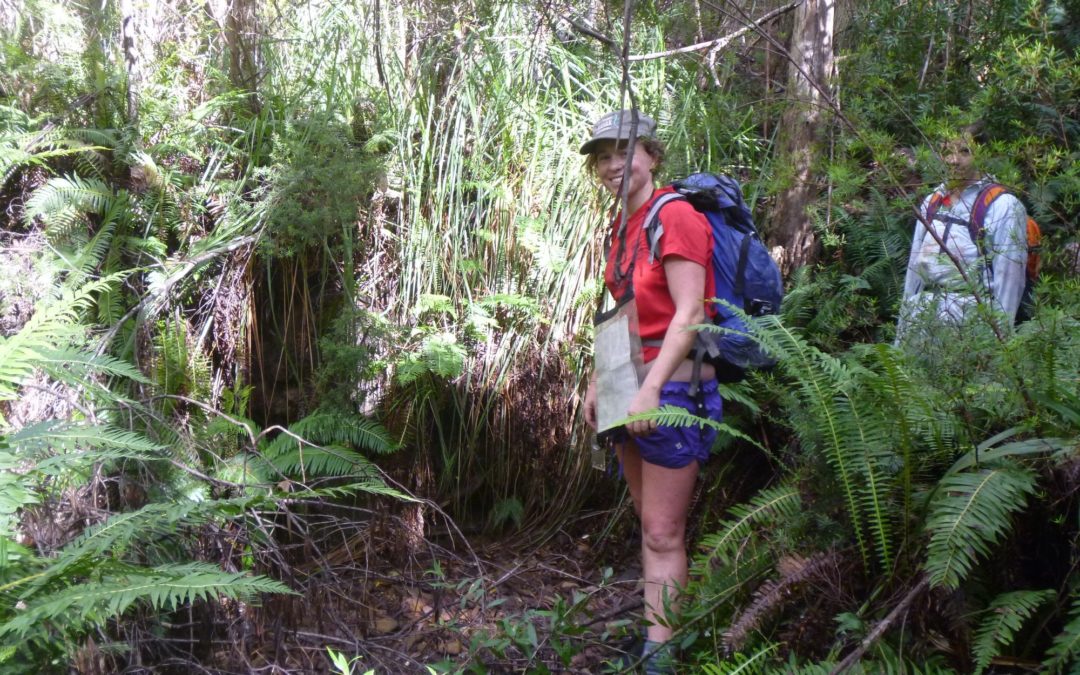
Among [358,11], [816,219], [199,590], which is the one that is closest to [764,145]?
[816,219]

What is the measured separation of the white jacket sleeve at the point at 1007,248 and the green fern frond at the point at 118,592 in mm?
2684

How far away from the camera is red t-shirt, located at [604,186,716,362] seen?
9.70ft

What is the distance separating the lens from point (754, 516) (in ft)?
8.72

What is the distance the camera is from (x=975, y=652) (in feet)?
6.48

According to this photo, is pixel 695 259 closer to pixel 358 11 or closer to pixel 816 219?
pixel 816 219

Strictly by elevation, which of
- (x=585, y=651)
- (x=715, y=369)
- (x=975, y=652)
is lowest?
(x=585, y=651)

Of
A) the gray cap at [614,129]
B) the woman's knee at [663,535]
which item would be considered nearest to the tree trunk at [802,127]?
the gray cap at [614,129]

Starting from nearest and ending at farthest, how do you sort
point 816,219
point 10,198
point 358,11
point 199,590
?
1. point 199,590
2. point 816,219
3. point 10,198
4. point 358,11

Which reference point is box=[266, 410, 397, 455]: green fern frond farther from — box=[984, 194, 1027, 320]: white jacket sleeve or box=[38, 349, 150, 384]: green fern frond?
box=[984, 194, 1027, 320]: white jacket sleeve

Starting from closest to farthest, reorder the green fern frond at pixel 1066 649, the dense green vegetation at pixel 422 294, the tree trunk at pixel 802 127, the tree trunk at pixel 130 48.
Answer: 1. the green fern frond at pixel 1066 649
2. the dense green vegetation at pixel 422 294
3. the tree trunk at pixel 802 127
4. the tree trunk at pixel 130 48

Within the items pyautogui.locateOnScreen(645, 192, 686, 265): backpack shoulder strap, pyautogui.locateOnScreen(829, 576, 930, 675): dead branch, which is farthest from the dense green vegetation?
pyautogui.locateOnScreen(645, 192, 686, 265): backpack shoulder strap

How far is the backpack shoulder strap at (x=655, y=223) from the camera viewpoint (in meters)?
3.04

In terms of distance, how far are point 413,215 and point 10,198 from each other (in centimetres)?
276

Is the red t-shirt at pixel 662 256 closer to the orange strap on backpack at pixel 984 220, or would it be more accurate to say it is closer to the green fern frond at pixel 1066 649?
the orange strap on backpack at pixel 984 220
